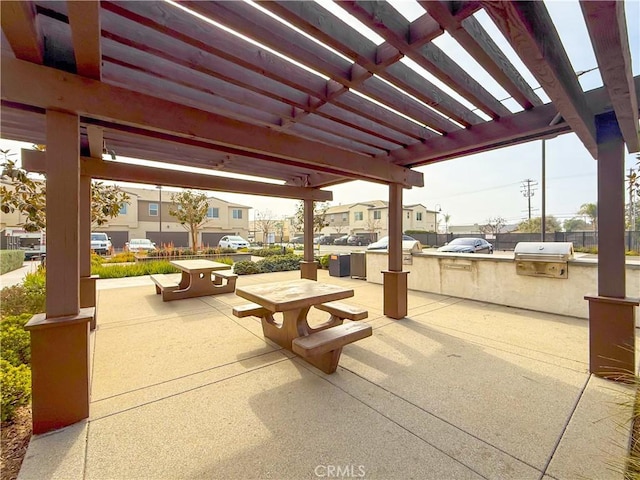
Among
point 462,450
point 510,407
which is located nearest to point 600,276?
point 510,407

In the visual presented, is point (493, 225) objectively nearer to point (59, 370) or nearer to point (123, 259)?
point (123, 259)

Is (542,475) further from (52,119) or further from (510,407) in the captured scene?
(52,119)

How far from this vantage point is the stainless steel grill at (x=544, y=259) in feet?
17.2

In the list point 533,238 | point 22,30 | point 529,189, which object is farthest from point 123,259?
point 529,189

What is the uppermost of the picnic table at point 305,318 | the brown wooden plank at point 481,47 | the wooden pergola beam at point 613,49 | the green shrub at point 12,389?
the brown wooden plank at point 481,47

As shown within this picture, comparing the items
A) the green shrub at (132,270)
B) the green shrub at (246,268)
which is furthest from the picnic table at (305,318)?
the green shrub at (132,270)

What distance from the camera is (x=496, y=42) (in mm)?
2342

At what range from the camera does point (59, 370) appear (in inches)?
90.5

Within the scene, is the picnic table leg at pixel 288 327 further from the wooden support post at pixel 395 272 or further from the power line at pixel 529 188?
the power line at pixel 529 188

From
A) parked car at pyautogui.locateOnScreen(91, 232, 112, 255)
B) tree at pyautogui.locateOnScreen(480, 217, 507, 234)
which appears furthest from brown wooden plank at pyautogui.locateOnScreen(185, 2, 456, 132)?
tree at pyautogui.locateOnScreen(480, 217, 507, 234)

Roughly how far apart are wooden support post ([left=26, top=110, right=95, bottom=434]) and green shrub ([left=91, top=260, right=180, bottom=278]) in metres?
8.77

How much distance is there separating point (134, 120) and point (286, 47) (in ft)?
5.03

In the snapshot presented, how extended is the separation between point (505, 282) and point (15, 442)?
7.40m

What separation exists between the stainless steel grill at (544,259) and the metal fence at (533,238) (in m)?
15.6
